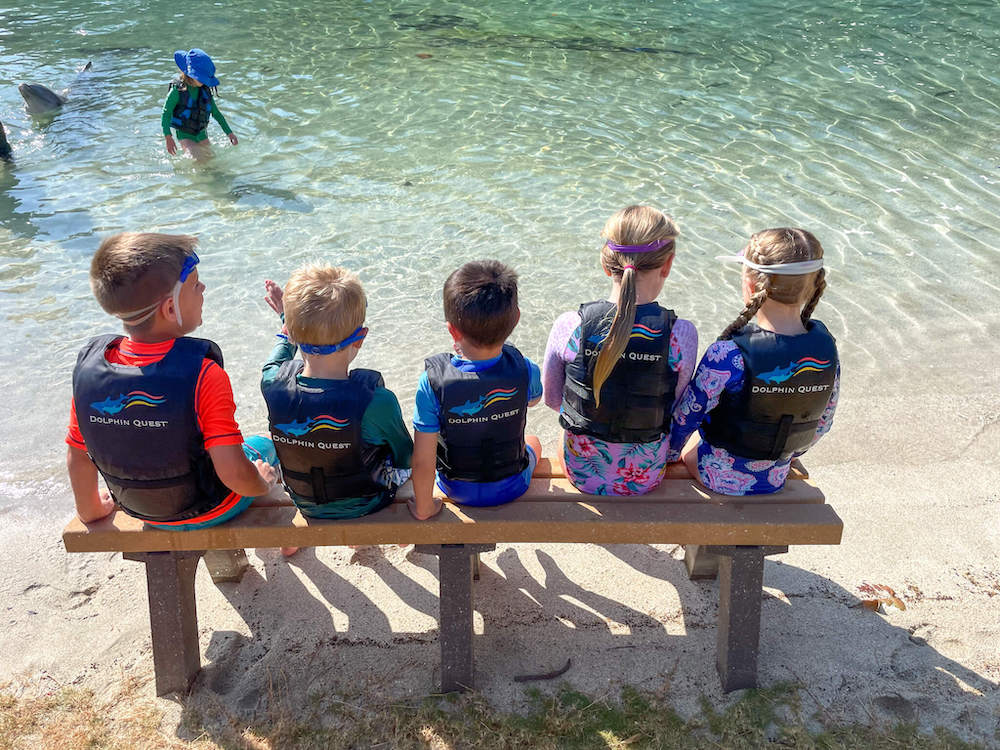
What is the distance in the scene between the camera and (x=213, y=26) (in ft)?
46.3

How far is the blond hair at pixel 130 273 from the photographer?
106 inches

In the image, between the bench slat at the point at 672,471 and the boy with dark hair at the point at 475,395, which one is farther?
the bench slat at the point at 672,471

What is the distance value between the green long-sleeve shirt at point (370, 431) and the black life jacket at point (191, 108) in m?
6.69

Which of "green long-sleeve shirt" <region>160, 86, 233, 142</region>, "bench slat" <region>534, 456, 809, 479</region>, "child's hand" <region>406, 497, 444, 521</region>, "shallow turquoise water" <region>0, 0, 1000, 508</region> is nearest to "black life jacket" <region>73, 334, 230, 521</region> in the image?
"child's hand" <region>406, 497, 444, 521</region>

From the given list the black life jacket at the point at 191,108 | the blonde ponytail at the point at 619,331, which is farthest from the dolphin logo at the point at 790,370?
the black life jacket at the point at 191,108

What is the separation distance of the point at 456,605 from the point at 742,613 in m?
1.10

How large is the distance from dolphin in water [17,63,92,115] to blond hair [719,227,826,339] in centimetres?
1053

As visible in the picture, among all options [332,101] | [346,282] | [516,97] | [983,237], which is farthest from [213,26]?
[346,282]

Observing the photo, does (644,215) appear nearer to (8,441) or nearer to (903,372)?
(903,372)

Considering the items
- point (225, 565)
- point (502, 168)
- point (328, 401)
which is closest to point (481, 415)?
point (328, 401)

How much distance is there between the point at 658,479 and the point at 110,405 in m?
2.04

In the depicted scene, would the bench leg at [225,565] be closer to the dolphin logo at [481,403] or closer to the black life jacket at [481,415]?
the black life jacket at [481,415]

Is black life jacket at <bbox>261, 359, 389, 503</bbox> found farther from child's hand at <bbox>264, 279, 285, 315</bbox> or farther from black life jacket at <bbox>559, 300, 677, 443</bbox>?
black life jacket at <bbox>559, 300, 677, 443</bbox>

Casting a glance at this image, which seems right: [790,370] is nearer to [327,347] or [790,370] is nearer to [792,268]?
[792,268]
